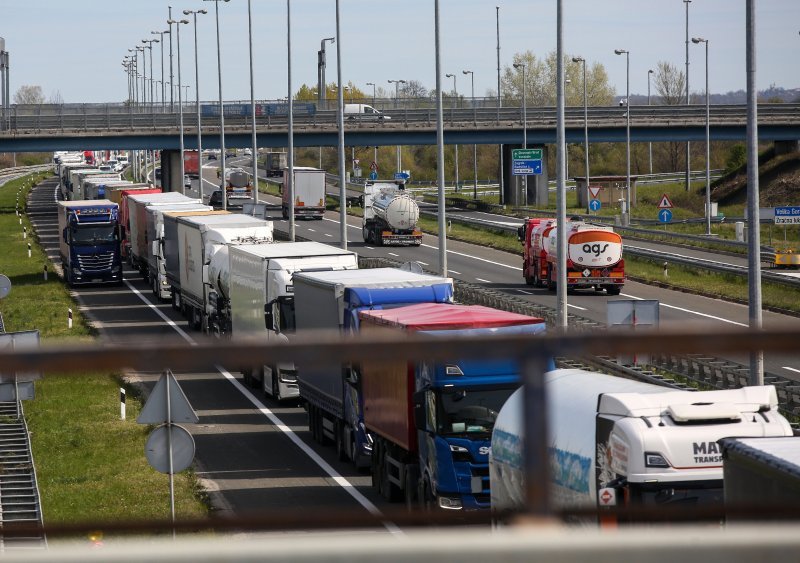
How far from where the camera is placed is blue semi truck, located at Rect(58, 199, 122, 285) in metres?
56.7

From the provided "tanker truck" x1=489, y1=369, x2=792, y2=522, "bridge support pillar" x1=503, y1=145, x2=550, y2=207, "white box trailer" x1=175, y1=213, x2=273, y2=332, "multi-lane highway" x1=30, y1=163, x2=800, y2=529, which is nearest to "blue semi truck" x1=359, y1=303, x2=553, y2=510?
"multi-lane highway" x1=30, y1=163, x2=800, y2=529

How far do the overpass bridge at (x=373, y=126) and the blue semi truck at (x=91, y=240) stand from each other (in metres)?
35.5

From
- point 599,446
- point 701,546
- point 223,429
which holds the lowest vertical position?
point 223,429

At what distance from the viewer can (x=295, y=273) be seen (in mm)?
27719

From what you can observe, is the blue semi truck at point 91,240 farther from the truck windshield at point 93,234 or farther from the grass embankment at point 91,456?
the grass embankment at point 91,456

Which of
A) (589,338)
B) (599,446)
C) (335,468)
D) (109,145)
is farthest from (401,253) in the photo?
(589,338)

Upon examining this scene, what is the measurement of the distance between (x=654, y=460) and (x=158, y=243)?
140ft

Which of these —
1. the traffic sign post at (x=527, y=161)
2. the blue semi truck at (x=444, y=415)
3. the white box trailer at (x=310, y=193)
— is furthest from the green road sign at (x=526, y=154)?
the blue semi truck at (x=444, y=415)

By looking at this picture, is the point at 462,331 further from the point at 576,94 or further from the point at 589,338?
the point at 576,94

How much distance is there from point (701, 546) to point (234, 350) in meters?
1.24

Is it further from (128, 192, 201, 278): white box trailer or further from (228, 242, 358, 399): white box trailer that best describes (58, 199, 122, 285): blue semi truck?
(228, 242, 358, 399): white box trailer

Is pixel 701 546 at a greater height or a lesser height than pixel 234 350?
lesser

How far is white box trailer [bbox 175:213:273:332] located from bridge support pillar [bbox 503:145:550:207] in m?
60.5

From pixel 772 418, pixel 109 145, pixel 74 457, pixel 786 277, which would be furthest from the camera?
Answer: pixel 109 145
